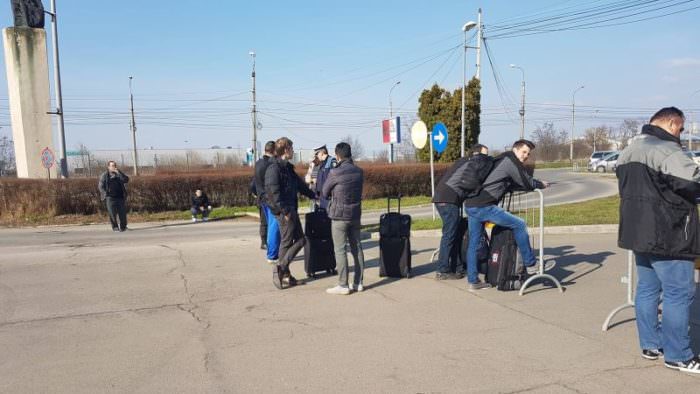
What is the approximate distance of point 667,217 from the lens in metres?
3.76

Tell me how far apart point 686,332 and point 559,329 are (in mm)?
1191

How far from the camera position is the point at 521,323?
503 cm

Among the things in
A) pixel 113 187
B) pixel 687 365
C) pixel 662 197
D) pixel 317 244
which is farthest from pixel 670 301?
pixel 113 187

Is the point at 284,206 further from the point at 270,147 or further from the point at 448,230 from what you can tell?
the point at 448,230

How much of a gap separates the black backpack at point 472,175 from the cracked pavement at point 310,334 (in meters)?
1.26

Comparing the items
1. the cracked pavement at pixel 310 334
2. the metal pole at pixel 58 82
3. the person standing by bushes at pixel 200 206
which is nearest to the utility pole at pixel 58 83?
the metal pole at pixel 58 82

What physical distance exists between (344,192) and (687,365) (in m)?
3.72

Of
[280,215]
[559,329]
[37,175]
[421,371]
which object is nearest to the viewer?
[421,371]

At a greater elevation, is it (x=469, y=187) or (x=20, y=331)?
(x=469, y=187)

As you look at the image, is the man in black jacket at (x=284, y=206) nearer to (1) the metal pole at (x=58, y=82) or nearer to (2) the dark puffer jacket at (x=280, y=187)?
(2) the dark puffer jacket at (x=280, y=187)

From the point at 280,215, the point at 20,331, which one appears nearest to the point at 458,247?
the point at 280,215

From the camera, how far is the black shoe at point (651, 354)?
405 centimetres

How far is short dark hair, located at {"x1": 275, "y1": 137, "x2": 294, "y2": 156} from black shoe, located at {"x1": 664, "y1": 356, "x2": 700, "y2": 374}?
4.83 meters

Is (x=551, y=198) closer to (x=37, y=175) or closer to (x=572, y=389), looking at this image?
(x=572, y=389)
